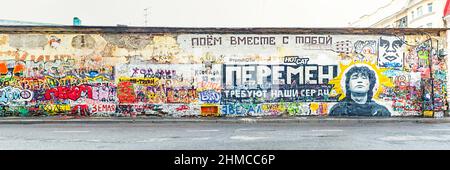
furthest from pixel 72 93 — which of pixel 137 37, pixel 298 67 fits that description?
pixel 298 67

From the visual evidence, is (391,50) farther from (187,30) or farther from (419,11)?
(419,11)

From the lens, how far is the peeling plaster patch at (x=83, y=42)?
2052 centimetres

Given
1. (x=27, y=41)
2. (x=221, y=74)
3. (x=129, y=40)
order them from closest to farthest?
(x=27, y=41) → (x=129, y=40) → (x=221, y=74)

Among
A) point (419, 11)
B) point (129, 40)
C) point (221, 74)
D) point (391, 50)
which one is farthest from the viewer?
point (419, 11)

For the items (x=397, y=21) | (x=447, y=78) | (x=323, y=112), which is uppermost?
(x=397, y=21)

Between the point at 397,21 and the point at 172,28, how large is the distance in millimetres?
53181

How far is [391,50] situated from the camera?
2086 centimetres

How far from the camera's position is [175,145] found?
9711 mm

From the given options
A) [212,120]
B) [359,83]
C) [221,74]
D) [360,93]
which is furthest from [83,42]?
[360,93]

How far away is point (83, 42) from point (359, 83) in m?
12.3

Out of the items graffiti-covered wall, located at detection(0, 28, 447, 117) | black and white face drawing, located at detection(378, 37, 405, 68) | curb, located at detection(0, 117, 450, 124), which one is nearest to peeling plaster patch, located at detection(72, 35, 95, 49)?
graffiti-covered wall, located at detection(0, 28, 447, 117)

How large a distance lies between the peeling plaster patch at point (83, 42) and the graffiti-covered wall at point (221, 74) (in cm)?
4

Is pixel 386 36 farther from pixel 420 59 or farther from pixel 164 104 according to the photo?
pixel 164 104
